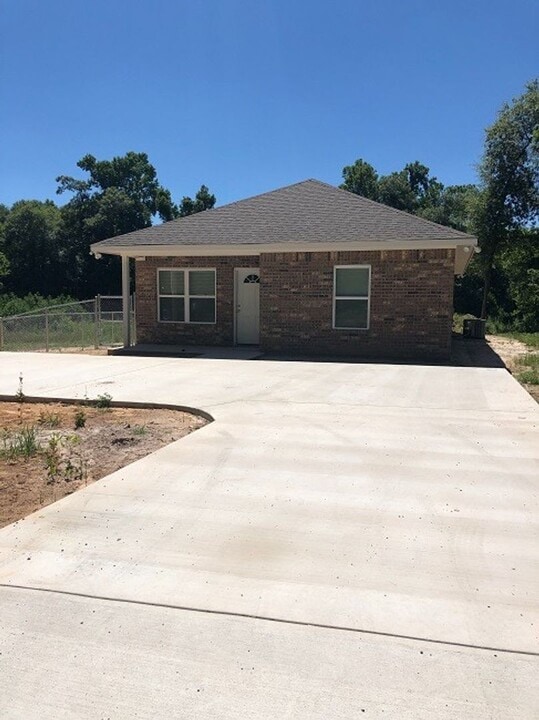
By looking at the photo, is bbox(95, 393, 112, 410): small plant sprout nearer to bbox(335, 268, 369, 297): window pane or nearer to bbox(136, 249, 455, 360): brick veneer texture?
bbox(136, 249, 455, 360): brick veneer texture

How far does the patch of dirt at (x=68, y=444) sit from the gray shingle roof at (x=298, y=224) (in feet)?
27.4

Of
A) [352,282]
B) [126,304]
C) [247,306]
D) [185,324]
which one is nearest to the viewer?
[352,282]

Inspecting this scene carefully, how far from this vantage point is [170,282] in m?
17.3

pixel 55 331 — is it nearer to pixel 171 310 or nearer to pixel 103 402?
pixel 171 310

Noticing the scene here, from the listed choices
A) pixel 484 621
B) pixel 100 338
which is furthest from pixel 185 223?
pixel 484 621

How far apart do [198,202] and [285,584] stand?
50.8 meters

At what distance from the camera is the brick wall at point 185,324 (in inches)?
656

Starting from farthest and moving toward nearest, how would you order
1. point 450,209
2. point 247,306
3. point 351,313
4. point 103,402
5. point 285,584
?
point 450,209 → point 247,306 → point 351,313 → point 103,402 → point 285,584

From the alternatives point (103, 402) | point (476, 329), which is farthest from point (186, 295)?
point (476, 329)

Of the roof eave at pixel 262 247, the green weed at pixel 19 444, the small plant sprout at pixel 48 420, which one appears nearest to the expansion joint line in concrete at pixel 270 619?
the green weed at pixel 19 444

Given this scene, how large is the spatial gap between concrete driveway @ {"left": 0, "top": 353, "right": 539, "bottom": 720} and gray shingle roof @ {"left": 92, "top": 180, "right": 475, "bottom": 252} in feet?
29.7

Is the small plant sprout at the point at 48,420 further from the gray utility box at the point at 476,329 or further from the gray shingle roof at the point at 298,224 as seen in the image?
the gray utility box at the point at 476,329

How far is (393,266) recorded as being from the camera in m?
14.7

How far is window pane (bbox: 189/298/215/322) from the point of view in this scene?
55.8 ft
